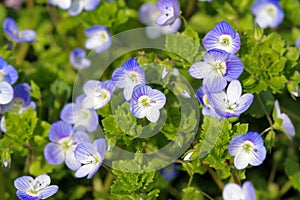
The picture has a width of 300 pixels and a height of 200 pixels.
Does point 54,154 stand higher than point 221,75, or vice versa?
point 221,75

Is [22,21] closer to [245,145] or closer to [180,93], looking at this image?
[180,93]

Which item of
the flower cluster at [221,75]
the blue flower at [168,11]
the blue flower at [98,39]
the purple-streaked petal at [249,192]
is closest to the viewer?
the purple-streaked petal at [249,192]

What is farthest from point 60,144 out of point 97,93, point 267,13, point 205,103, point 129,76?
point 267,13

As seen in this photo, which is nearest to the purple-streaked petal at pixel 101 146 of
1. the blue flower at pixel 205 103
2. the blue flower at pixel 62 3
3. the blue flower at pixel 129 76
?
the blue flower at pixel 129 76

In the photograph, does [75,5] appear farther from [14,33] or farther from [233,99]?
[233,99]

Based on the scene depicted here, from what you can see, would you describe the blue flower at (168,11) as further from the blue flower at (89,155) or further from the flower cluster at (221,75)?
the blue flower at (89,155)
